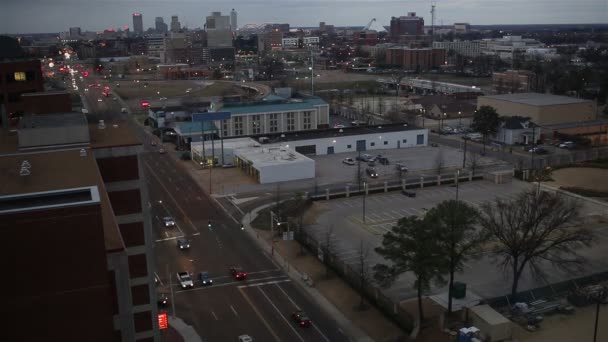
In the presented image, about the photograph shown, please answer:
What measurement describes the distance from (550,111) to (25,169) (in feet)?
118

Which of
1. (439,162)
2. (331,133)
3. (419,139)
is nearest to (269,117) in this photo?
(331,133)

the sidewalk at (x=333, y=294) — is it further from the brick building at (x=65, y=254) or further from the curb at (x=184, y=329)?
the brick building at (x=65, y=254)

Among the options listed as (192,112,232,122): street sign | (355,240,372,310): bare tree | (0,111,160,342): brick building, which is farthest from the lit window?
(355,240,372,310): bare tree

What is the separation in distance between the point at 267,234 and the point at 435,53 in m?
74.9

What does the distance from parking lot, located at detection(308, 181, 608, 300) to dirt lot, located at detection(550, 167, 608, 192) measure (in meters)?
2.22

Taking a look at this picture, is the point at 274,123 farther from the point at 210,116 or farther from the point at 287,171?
the point at 287,171

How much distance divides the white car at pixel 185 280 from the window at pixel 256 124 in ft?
71.8

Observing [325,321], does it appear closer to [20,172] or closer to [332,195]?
[20,172]

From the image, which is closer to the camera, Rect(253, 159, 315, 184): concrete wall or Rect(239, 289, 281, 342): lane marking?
Rect(239, 289, 281, 342): lane marking

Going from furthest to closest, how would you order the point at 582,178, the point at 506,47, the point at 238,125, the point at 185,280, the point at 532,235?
the point at 506,47 → the point at 238,125 → the point at 582,178 → the point at 185,280 → the point at 532,235

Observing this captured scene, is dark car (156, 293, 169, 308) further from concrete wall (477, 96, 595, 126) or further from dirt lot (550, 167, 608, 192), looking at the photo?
concrete wall (477, 96, 595, 126)

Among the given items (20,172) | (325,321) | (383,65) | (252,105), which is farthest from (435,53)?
(20,172)

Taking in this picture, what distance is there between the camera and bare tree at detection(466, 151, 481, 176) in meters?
27.4

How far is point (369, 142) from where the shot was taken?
33.8 m
